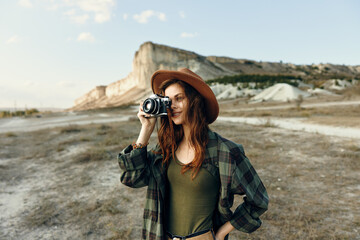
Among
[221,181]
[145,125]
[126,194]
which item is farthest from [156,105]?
[126,194]

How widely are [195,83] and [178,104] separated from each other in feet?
0.57

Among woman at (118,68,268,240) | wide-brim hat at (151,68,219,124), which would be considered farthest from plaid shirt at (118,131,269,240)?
wide-brim hat at (151,68,219,124)

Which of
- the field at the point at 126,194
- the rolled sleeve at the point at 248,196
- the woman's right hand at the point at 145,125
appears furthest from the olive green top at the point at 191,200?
the field at the point at 126,194

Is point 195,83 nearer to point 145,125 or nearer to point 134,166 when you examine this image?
point 145,125

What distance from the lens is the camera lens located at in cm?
126

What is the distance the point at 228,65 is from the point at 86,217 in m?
72.7

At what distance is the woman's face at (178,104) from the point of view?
1376 mm

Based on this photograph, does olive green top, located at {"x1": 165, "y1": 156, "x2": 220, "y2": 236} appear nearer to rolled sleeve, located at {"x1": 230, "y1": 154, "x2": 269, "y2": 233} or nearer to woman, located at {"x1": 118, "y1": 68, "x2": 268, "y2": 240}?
woman, located at {"x1": 118, "y1": 68, "x2": 268, "y2": 240}

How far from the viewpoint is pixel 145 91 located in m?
53.6

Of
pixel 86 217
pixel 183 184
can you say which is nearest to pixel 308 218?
pixel 183 184

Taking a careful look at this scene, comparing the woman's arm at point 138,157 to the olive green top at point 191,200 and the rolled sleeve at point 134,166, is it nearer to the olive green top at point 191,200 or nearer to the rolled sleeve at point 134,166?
the rolled sleeve at point 134,166

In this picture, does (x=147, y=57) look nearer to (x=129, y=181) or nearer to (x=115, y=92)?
(x=115, y=92)

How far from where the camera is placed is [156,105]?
1.26m

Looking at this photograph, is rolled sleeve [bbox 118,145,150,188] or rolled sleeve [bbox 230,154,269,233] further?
rolled sleeve [bbox 118,145,150,188]
